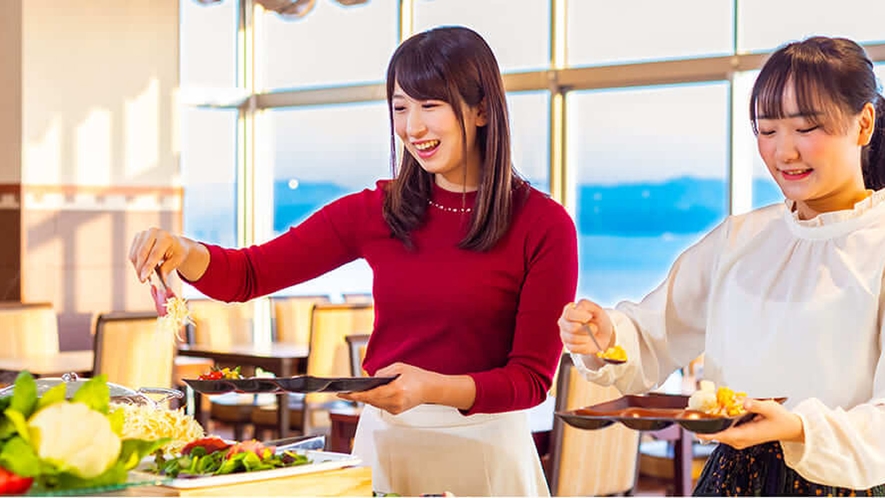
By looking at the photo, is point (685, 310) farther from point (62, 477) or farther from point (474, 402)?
point (62, 477)

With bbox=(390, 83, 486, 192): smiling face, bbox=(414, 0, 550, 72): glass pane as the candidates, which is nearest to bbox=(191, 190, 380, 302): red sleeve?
bbox=(390, 83, 486, 192): smiling face

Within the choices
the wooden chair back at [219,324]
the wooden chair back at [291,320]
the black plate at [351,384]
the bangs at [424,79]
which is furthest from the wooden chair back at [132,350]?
the black plate at [351,384]

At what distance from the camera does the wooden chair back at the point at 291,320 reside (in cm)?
705

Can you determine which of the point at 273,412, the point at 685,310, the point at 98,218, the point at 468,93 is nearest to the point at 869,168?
the point at 685,310

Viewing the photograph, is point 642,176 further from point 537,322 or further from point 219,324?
point 537,322

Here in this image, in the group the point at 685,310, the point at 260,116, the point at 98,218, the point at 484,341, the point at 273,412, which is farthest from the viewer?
the point at 260,116

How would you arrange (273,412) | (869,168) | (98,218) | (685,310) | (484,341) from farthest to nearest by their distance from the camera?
(98,218)
(273,412)
(484,341)
(685,310)
(869,168)

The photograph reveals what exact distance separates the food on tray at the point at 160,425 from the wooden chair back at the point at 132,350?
344 centimetres

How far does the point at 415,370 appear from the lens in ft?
6.03

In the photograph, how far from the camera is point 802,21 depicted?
6633 millimetres

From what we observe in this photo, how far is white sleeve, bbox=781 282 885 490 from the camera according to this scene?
147 centimetres

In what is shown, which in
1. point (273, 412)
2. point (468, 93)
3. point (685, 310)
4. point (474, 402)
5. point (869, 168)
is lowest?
point (273, 412)

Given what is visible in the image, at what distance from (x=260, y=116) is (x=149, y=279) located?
7.43 m

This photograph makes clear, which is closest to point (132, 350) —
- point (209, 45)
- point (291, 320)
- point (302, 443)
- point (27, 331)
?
point (27, 331)
